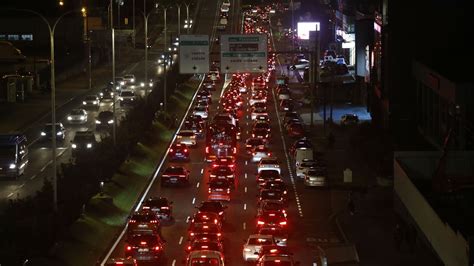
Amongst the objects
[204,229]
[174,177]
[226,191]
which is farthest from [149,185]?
[204,229]

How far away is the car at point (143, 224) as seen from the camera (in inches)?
1469

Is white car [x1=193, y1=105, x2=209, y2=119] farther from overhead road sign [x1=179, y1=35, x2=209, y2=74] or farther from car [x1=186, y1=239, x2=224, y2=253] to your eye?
car [x1=186, y1=239, x2=224, y2=253]

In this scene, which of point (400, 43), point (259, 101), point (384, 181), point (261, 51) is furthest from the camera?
point (259, 101)

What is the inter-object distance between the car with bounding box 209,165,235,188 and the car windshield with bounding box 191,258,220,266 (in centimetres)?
2227

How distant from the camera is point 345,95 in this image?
10900cm

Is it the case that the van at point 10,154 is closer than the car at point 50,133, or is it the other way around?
the van at point 10,154

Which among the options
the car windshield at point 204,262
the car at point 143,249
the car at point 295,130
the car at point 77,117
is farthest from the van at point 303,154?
the car windshield at point 204,262

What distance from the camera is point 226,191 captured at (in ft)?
170

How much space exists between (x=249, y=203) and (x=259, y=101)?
44884 millimetres

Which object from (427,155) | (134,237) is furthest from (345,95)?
(134,237)

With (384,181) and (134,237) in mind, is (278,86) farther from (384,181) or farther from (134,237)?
(134,237)

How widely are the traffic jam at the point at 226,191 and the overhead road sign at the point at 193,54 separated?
509cm

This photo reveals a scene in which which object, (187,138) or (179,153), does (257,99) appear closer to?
(187,138)

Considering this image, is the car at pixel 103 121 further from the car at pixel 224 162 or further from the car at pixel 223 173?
the car at pixel 223 173
